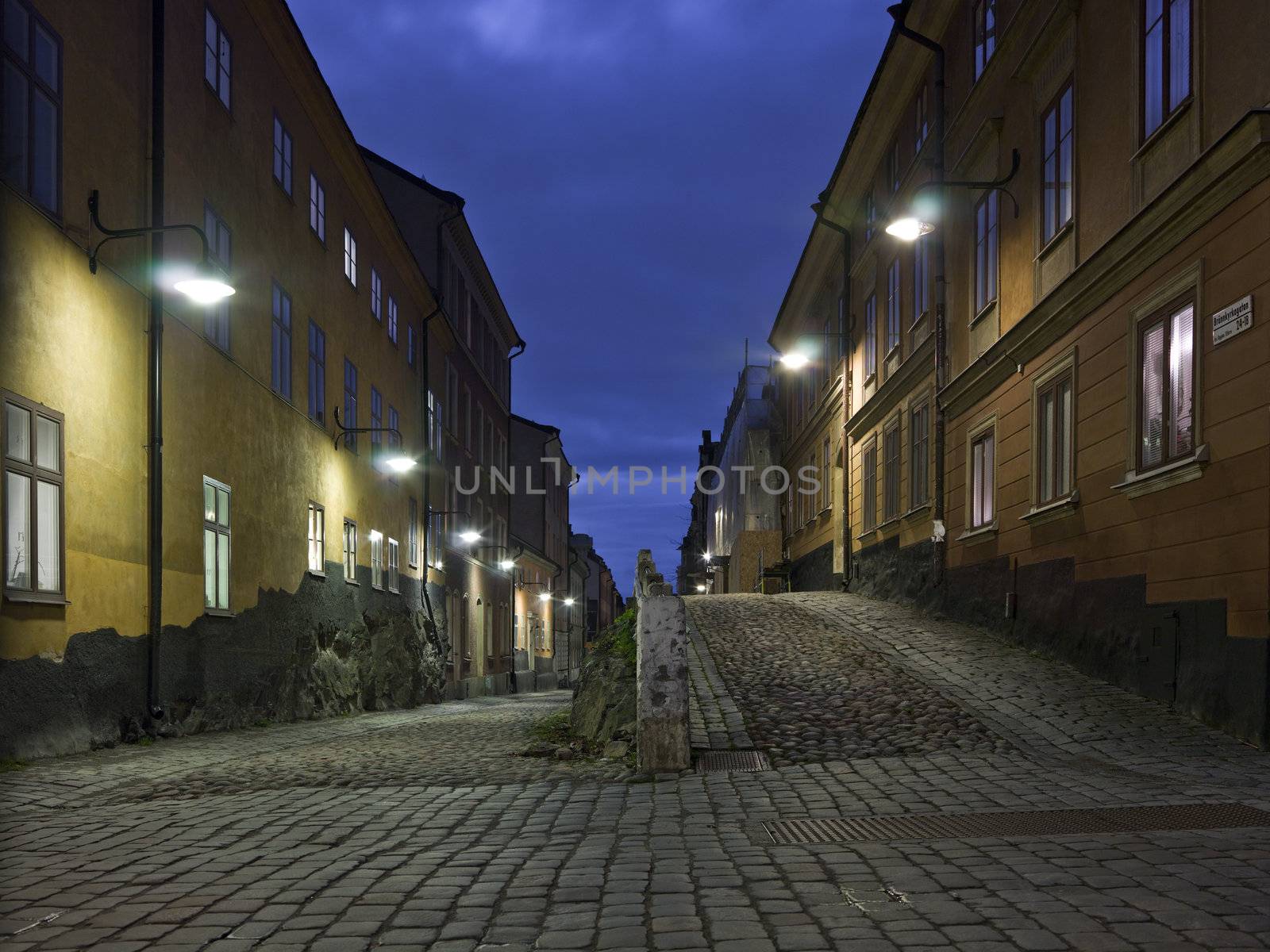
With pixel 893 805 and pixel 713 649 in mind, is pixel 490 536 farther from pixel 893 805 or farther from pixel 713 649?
pixel 893 805

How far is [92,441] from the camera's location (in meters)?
9.98

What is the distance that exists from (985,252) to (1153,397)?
6111mm

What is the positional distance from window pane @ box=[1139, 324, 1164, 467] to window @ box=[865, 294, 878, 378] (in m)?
12.1

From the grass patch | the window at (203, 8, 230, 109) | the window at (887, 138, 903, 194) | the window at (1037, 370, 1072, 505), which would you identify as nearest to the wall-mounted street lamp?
the window at (203, 8, 230, 109)

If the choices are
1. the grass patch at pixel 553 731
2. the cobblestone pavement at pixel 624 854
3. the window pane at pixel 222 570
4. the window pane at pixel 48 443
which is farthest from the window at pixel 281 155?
the cobblestone pavement at pixel 624 854

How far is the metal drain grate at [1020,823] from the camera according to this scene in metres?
5.98

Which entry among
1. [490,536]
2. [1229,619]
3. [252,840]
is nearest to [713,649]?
[1229,619]

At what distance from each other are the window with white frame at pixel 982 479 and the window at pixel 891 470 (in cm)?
400

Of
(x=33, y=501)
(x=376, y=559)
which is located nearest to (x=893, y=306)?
(x=376, y=559)

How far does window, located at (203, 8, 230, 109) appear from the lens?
13.5 metres

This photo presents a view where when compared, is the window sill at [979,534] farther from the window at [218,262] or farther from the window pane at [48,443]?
the window pane at [48,443]

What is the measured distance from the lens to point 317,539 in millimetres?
17781

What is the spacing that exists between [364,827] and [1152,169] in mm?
8999

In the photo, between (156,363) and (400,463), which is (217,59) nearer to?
(156,363)
